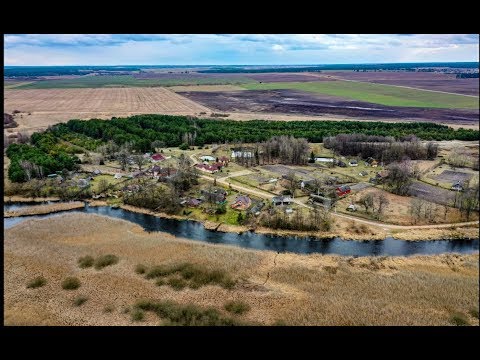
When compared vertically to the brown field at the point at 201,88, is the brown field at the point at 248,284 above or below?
below

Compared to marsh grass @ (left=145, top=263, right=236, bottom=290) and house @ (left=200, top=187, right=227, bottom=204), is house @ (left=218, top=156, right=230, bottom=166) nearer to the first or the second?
house @ (left=200, top=187, right=227, bottom=204)

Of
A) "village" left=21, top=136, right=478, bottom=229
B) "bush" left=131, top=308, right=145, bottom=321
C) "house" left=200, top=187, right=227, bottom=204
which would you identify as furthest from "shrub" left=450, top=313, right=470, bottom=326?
"house" left=200, top=187, right=227, bottom=204

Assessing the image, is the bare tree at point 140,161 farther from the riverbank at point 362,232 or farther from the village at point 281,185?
the riverbank at point 362,232

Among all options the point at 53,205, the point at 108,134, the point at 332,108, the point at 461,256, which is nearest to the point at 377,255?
the point at 461,256

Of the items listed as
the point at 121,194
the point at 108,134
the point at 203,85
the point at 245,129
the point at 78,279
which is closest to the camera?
the point at 78,279

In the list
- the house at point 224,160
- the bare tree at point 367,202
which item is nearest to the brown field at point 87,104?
the house at point 224,160
